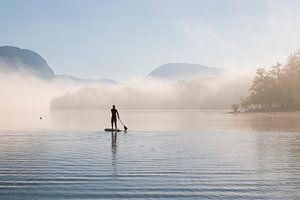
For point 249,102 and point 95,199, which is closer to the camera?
point 95,199

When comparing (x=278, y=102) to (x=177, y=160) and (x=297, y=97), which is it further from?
(x=177, y=160)

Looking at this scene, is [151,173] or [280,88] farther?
[280,88]

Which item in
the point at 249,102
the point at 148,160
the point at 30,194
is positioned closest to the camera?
the point at 30,194

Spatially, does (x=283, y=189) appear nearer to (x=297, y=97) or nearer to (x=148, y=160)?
(x=148, y=160)

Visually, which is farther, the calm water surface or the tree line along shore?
the tree line along shore

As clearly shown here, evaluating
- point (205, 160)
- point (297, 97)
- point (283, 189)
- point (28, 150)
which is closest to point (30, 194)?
point (283, 189)

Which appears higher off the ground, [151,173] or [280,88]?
[280,88]

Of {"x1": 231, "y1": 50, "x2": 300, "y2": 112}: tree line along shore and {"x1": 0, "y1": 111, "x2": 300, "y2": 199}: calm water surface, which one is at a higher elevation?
{"x1": 231, "y1": 50, "x2": 300, "y2": 112}: tree line along shore

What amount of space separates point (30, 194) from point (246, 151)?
517 inches

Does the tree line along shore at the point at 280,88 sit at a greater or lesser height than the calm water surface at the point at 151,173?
greater

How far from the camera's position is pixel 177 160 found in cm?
1708

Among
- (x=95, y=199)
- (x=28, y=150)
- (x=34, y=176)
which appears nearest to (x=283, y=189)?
(x=95, y=199)

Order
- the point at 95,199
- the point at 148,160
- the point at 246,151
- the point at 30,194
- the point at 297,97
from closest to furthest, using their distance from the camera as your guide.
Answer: the point at 95,199 < the point at 30,194 < the point at 148,160 < the point at 246,151 < the point at 297,97

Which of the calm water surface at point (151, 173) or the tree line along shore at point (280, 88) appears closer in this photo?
the calm water surface at point (151, 173)
